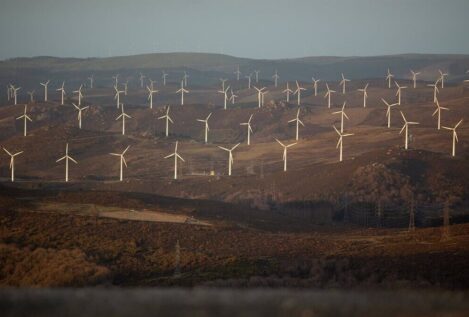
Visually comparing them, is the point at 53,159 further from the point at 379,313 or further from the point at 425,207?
the point at 379,313

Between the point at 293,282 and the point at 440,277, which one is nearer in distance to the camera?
the point at 293,282

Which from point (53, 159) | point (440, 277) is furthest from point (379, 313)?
point (53, 159)

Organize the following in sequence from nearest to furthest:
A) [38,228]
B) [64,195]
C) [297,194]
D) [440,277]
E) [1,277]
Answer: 1. [440,277]
2. [1,277]
3. [38,228]
4. [64,195]
5. [297,194]

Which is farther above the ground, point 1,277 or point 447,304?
point 447,304

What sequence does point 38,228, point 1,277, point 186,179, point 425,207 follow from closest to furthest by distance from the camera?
point 1,277
point 38,228
point 425,207
point 186,179

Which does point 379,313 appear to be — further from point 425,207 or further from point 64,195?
point 425,207

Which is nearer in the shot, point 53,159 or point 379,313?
point 379,313

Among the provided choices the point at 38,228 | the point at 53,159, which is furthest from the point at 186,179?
the point at 38,228

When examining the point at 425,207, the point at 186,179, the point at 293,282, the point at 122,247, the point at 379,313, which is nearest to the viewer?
the point at 379,313

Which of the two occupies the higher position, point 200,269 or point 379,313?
point 379,313
